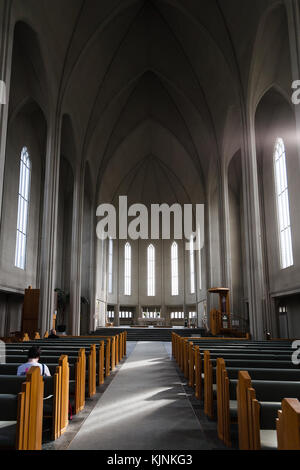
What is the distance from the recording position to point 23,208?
20.1 m

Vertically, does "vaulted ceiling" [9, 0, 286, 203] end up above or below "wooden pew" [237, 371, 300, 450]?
above

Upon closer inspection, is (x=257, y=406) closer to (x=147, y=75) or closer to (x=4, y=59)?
(x=4, y=59)

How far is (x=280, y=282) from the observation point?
714 inches

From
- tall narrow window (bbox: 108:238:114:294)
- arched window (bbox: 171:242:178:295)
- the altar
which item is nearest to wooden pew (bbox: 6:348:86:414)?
the altar

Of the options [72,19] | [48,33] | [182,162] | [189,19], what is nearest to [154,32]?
[189,19]

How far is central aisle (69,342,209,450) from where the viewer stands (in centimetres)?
388

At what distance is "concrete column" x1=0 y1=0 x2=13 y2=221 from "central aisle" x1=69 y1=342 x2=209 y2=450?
6.37m

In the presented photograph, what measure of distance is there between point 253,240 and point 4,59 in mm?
10355

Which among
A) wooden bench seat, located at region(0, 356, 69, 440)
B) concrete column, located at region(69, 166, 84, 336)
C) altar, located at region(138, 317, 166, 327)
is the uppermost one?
concrete column, located at region(69, 166, 84, 336)

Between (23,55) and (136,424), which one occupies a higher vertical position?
(23,55)

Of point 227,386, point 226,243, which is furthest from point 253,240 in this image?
point 227,386

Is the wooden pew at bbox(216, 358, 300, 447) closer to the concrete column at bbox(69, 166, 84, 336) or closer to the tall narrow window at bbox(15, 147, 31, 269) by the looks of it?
the concrete column at bbox(69, 166, 84, 336)
